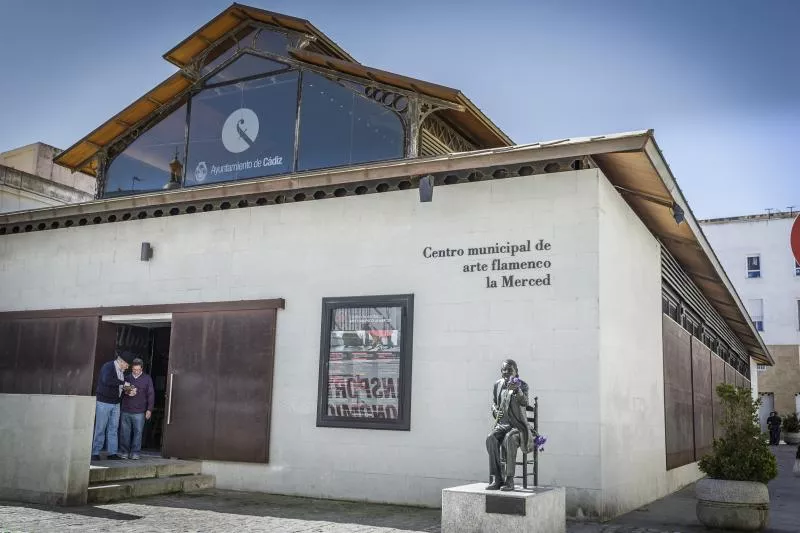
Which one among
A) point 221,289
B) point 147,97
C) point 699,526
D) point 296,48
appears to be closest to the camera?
point 699,526

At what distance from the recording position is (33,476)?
32.0ft

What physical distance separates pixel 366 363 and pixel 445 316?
1.35 meters

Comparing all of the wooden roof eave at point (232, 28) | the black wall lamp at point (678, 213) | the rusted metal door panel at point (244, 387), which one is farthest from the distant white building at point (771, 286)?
the rusted metal door panel at point (244, 387)

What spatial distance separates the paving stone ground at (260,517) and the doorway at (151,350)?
3.82 meters

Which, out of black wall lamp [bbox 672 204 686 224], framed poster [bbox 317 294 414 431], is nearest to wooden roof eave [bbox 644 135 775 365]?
black wall lamp [bbox 672 204 686 224]

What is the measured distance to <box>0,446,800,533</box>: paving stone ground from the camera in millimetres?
8234

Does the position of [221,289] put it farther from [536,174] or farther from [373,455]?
[536,174]

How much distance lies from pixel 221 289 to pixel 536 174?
5381 mm

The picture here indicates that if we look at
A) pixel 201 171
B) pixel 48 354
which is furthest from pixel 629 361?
pixel 48 354

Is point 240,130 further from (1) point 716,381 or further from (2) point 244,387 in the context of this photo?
(1) point 716,381

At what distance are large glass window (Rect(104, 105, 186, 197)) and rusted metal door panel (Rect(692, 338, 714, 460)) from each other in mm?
11684

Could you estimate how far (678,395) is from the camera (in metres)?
14.6

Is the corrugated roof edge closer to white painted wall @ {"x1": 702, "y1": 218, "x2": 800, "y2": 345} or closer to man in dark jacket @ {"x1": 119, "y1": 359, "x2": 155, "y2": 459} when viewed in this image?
white painted wall @ {"x1": 702, "y1": 218, "x2": 800, "y2": 345}

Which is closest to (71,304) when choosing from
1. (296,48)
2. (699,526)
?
(296,48)
